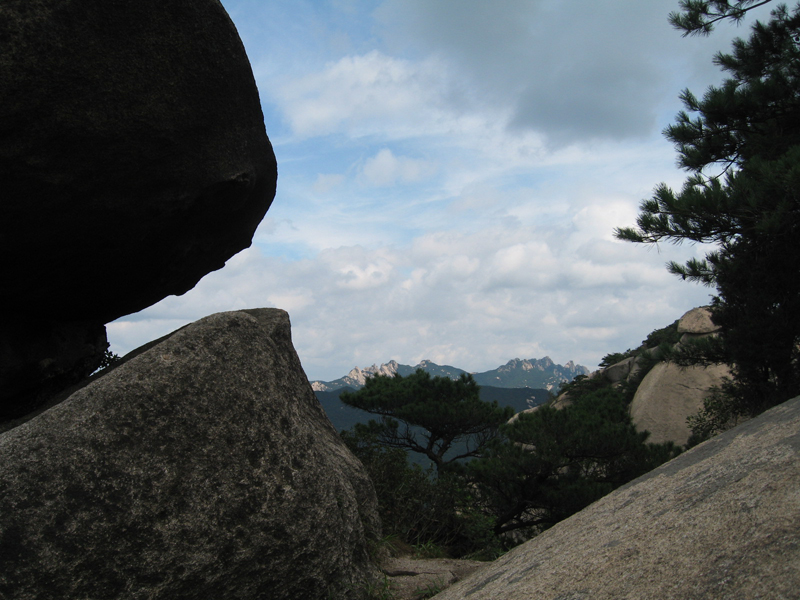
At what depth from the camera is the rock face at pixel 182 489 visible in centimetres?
311

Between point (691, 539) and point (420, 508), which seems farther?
point (420, 508)

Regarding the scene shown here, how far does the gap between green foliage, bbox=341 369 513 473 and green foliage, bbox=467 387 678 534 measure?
108 inches

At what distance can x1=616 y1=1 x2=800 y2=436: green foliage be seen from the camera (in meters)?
8.36

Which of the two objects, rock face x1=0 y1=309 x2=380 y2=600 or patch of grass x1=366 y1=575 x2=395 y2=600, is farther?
patch of grass x1=366 y1=575 x2=395 y2=600

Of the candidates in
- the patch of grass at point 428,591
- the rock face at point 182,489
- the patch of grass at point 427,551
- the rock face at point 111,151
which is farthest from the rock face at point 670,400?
the rock face at point 182,489

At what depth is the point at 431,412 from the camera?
1244cm

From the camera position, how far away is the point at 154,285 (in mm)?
6270

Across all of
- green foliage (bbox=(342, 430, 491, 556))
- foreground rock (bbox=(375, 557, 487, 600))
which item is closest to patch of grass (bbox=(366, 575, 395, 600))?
foreground rock (bbox=(375, 557, 487, 600))

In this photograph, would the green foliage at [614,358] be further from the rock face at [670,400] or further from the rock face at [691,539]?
the rock face at [691,539]

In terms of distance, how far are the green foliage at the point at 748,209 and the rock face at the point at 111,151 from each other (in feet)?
21.7

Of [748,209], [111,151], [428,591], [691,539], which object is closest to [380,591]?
[428,591]

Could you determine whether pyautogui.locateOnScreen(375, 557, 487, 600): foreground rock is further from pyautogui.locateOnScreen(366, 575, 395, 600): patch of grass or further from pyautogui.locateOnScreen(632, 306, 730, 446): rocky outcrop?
pyautogui.locateOnScreen(632, 306, 730, 446): rocky outcrop

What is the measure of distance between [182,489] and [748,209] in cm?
835

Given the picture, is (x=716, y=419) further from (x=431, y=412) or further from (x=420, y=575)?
(x=420, y=575)
